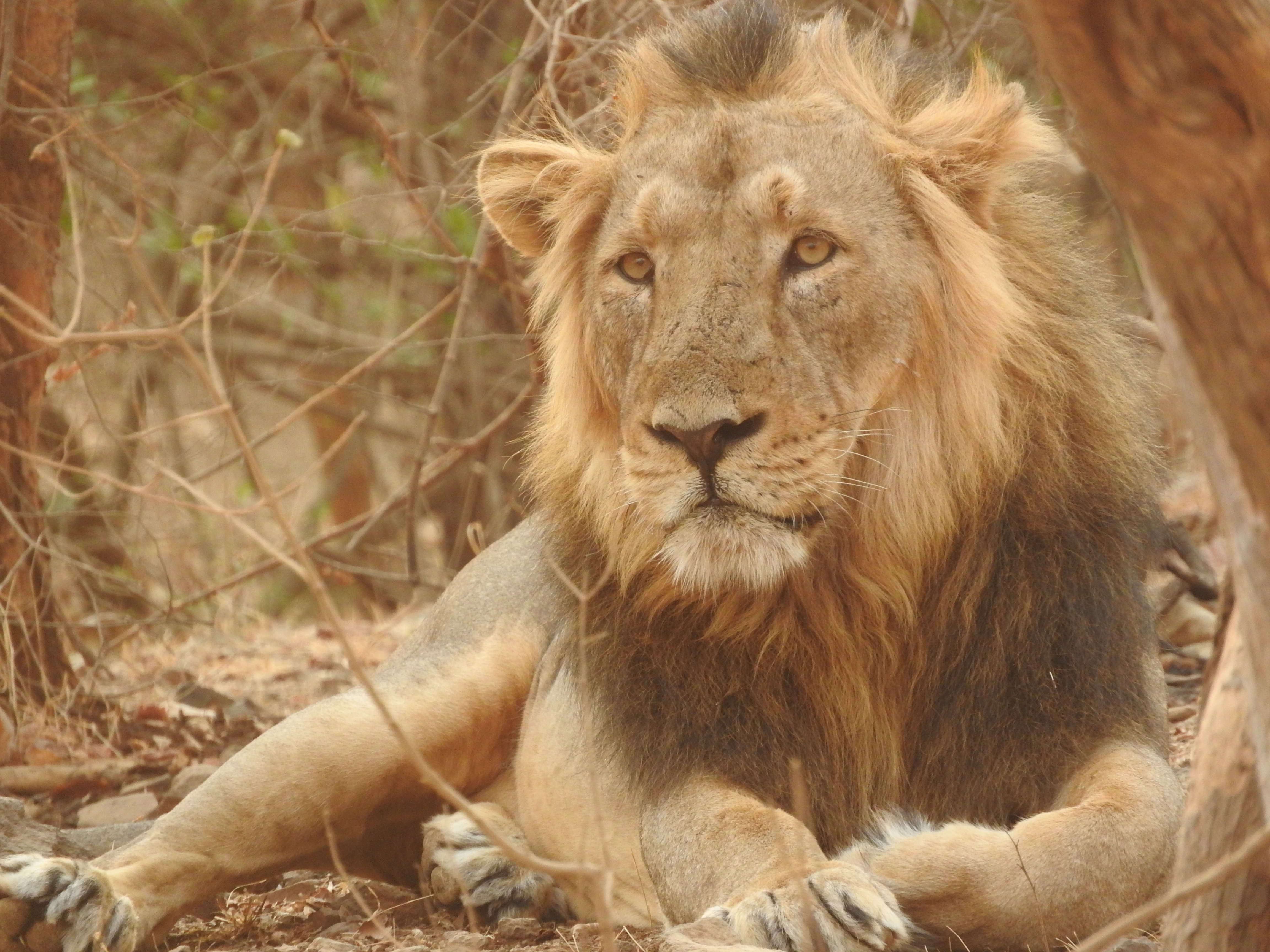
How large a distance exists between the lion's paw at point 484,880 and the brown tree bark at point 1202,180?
7.58 ft

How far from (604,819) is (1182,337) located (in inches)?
88.4

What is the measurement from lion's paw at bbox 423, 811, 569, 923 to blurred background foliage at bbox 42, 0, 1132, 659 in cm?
168

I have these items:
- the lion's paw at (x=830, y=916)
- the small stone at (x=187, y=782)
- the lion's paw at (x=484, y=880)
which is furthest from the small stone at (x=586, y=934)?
the small stone at (x=187, y=782)

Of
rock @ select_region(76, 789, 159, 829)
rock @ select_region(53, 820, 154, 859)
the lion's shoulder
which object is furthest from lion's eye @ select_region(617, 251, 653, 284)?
rock @ select_region(76, 789, 159, 829)

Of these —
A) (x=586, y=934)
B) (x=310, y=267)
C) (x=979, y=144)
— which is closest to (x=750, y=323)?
(x=979, y=144)

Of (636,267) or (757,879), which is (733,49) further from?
(757,879)

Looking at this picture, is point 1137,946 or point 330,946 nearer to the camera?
point 1137,946

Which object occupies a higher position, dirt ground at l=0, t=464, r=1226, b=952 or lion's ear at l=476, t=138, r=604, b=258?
lion's ear at l=476, t=138, r=604, b=258

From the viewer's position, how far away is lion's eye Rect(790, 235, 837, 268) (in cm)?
327

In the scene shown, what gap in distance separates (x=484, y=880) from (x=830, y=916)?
4.30 feet

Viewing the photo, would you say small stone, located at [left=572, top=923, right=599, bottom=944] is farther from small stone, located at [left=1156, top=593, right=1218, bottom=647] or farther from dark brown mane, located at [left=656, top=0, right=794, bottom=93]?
small stone, located at [left=1156, top=593, right=1218, bottom=647]

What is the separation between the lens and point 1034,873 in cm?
283

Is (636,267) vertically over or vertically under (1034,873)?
over

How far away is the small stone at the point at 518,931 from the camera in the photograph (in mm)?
3531
